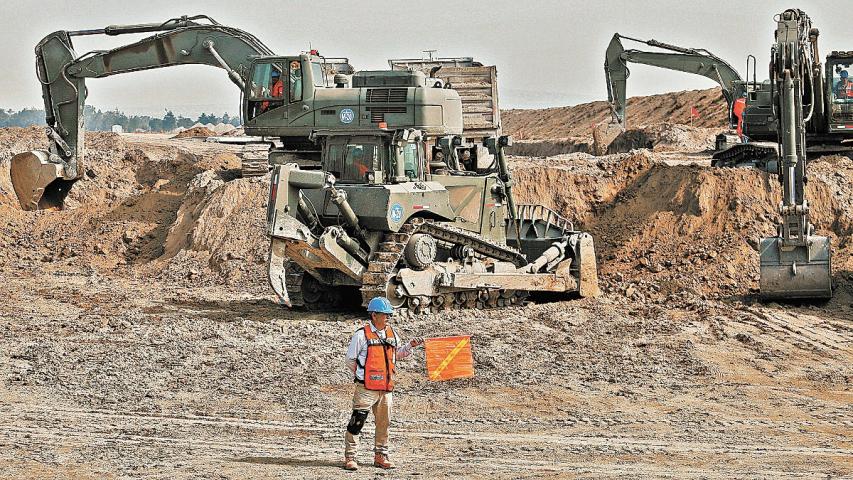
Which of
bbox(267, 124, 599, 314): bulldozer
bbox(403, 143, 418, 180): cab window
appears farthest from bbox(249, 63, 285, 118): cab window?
bbox(403, 143, 418, 180): cab window

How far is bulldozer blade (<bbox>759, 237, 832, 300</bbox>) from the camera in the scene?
18.2 metres

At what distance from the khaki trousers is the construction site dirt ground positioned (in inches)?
8.2

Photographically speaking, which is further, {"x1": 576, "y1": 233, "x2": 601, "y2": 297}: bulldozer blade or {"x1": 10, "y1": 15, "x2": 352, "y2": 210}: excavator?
{"x1": 10, "y1": 15, "x2": 352, "y2": 210}: excavator

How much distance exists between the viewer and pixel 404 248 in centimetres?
1736

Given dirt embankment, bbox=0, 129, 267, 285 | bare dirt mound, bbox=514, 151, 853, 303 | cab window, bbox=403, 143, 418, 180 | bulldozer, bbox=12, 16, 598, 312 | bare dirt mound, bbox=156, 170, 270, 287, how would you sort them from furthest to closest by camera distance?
dirt embankment, bbox=0, 129, 267, 285
bare dirt mound, bbox=156, 170, 270, 287
bare dirt mound, bbox=514, 151, 853, 303
cab window, bbox=403, 143, 418, 180
bulldozer, bbox=12, 16, 598, 312

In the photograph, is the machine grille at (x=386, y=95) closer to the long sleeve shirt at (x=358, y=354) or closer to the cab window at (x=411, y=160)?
the cab window at (x=411, y=160)

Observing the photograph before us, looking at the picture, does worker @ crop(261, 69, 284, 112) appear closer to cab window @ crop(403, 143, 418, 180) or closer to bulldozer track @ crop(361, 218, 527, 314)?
cab window @ crop(403, 143, 418, 180)

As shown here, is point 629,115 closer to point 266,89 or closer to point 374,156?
point 266,89

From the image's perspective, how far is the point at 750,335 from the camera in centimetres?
1667

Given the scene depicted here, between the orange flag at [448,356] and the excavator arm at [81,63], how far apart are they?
48.3ft

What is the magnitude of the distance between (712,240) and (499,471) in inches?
515

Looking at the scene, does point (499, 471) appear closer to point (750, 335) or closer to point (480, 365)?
point (480, 365)

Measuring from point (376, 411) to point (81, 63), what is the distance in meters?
16.7

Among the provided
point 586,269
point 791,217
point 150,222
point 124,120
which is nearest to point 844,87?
point 791,217
